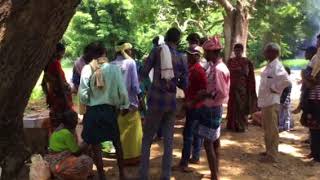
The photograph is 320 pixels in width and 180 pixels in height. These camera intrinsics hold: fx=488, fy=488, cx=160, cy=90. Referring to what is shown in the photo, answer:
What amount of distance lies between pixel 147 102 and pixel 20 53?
6.43ft

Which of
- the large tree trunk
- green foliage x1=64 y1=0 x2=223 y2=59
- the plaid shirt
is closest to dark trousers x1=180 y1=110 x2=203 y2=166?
the plaid shirt

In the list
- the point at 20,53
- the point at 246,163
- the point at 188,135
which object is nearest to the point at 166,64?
the point at 188,135

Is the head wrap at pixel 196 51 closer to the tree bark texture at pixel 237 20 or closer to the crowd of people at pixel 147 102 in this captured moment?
the crowd of people at pixel 147 102

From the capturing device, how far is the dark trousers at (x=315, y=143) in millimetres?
7279

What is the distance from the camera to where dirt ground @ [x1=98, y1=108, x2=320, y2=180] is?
6.66m

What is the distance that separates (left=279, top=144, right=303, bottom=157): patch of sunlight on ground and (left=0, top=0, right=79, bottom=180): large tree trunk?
4817mm

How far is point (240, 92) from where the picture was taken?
9.01 meters

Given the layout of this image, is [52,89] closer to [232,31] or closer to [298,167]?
[298,167]

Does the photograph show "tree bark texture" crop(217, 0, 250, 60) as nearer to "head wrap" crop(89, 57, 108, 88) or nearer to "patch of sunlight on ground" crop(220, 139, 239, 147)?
"patch of sunlight on ground" crop(220, 139, 239, 147)

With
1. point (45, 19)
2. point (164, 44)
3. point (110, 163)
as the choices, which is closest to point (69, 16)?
point (45, 19)

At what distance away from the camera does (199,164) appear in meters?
6.97

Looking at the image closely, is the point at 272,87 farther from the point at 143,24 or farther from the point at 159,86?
the point at 143,24

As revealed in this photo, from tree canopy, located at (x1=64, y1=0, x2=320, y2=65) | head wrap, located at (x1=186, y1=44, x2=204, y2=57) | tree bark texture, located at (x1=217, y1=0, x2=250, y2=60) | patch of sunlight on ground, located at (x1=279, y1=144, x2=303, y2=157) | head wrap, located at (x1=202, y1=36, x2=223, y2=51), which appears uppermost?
tree canopy, located at (x1=64, y1=0, x2=320, y2=65)

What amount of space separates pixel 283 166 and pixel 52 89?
11.6 ft
